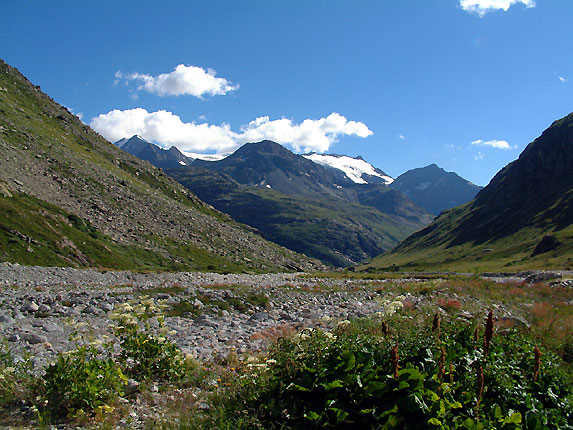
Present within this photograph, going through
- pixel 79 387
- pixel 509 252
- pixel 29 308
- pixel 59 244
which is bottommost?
pixel 59 244

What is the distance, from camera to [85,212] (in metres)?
70.6

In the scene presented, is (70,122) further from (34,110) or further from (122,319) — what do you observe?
(122,319)

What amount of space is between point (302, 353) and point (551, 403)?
15.0 feet

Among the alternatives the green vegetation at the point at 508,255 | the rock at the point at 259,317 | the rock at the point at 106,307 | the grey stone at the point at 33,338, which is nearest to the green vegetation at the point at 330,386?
the grey stone at the point at 33,338

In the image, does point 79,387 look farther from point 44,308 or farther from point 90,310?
point 44,308

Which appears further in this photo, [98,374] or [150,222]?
[150,222]

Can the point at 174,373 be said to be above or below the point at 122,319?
below

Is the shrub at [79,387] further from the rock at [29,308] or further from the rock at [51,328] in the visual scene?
the rock at [29,308]

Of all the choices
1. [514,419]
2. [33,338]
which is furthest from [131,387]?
[514,419]

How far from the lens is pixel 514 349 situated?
909 cm

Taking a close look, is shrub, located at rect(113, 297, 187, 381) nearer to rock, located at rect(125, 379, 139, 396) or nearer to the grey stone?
rock, located at rect(125, 379, 139, 396)

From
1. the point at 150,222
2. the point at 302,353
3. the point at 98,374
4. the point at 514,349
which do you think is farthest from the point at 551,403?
the point at 150,222

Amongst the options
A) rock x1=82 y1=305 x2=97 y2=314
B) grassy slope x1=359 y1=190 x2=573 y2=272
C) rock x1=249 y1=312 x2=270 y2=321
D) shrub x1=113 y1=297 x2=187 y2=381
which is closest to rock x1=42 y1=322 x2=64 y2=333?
rock x1=82 y1=305 x2=97 y2=314

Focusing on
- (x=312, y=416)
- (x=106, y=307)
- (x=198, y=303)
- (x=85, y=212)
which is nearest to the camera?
(x=312, y=416)
